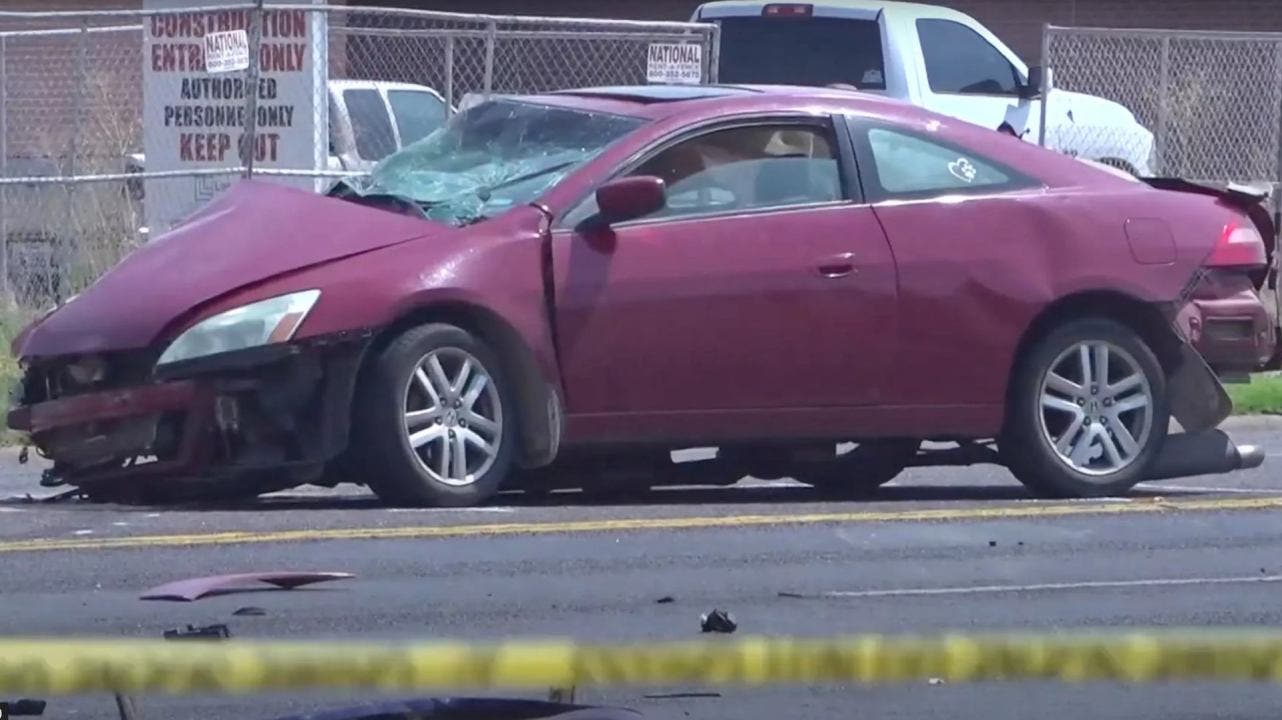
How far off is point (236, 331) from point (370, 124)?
348 inches

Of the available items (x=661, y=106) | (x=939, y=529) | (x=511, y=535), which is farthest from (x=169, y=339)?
(x=939, y=529)

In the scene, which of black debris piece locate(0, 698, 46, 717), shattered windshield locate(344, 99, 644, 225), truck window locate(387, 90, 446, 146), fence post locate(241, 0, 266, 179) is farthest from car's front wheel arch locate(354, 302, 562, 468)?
truck window locate(387, 90, 446, 146)

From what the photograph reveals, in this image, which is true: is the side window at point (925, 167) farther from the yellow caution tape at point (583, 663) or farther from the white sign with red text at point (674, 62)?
the yellow caution tape at point (583, 663)

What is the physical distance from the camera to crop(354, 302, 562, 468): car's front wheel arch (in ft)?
25.6

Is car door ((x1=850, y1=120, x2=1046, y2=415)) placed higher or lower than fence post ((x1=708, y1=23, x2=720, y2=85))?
lower

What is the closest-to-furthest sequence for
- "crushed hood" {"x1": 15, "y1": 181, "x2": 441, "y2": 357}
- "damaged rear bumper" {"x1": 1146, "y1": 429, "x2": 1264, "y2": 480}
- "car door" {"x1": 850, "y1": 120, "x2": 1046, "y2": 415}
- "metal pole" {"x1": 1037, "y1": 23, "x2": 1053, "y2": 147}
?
"crushed hood" {"x1": 15, "y1": 181, "x2": 441, "y2": 357} < "car door" {"x1": 850, "y1": 120, "x2": 1046, "y2": 415} < "damaged rear bumper" {"x1": 1146, "y1": 429, "x2": 1264, "y2": 480} < "metal pole" {"x1": 1037, "y1": 23, "x2": 1053, "y2": 147}

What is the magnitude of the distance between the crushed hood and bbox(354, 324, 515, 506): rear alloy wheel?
414mm

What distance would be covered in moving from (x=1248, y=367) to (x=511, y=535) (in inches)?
128

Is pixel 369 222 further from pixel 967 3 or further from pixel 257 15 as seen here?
pixel 967 3

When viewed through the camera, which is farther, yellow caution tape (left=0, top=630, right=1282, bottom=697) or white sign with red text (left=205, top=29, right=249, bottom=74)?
white sign with red text (left=205, top=29, right=249, bottom=74)

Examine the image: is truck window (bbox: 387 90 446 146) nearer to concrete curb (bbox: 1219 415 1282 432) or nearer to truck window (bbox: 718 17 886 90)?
truck window (bbox: 718 17 886 90)

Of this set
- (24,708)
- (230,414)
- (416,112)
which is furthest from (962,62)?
(24,708)

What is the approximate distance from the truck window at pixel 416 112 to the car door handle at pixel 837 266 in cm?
850

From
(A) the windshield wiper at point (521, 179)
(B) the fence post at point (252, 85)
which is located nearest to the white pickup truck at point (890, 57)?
(B) the fence post at point (252, 85)
